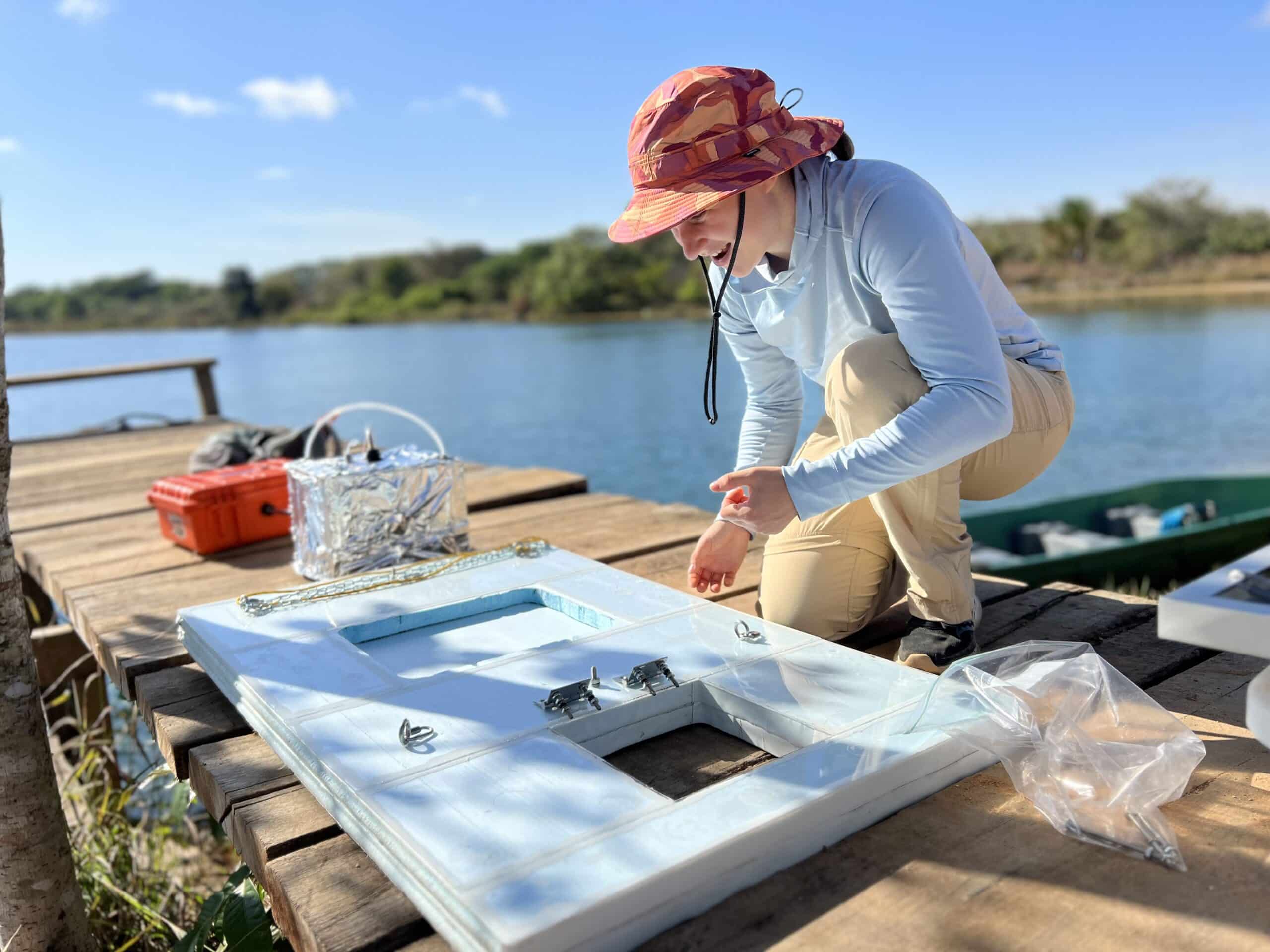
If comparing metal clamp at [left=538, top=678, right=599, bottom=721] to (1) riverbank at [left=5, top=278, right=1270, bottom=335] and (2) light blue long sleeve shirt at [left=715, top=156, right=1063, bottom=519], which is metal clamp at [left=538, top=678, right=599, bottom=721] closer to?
(2) light blue long sleeve shirt at [left=715, top=156, right=1063, bottom=519]

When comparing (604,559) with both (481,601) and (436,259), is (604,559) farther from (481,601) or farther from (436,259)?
(436,259)

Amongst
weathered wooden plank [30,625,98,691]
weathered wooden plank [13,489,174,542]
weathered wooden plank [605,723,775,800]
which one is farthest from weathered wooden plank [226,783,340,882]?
weathered wooden plank [13,489,174,542]

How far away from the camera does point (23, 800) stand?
1448 mm

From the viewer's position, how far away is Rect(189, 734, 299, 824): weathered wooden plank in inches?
56.0

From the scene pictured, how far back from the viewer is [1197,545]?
5492 millimetres

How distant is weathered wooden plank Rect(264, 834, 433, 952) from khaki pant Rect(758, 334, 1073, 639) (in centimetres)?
93

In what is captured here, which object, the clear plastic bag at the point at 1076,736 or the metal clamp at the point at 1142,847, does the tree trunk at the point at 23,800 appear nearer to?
the clear plastic bag at the point at 1076,736

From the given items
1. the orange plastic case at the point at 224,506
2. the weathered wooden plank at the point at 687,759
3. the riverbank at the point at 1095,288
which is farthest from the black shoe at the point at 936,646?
the riverbank at the point at 1095,288

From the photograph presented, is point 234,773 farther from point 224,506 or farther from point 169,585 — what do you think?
point 224,506

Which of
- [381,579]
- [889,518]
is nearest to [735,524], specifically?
[889,518]

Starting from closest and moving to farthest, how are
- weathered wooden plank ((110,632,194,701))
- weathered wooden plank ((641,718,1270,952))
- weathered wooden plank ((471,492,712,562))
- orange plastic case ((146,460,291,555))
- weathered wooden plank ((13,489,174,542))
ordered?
1. weathered wooden plank ((641,718,1270,952))
2. weathered wooden plank ((110,632,194,701))
3. weathered wooden plank ((471,492,712,562))
4. orange plastic case ((146,460,291,555))
5. weathered wooden plank ((13,489,174,542))

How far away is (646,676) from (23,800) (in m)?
0.92

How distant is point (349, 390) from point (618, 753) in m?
13.6

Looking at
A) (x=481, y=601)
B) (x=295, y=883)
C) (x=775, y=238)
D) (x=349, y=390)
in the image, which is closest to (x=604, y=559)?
(x=481, y=601)
